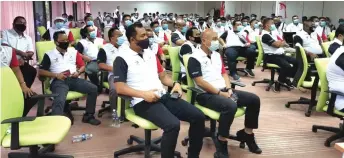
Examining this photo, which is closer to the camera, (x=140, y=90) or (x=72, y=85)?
(x=140, y=90)

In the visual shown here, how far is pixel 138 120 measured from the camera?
2.46 metres

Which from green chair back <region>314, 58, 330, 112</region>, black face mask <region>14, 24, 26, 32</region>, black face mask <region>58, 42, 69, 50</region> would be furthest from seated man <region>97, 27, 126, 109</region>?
green chair back <region>314, 58, 330, 112</region>

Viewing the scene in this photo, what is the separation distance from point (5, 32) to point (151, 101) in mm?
3578

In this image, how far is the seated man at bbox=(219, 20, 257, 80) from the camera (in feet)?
20.7

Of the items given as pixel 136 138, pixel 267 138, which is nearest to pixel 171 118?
pixel 136 138

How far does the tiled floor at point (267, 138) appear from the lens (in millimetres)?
2965

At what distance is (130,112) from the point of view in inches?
103

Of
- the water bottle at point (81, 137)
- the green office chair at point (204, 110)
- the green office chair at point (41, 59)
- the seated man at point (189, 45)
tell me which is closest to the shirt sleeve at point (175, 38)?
the seated man at point (189, 45)

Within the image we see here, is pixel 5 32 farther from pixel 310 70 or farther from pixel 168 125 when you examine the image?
pixel 310 70

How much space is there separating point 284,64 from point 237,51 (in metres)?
1.46

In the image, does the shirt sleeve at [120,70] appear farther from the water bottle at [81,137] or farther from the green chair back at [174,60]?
the green chair back at [174,60]

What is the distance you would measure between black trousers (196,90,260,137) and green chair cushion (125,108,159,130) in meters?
0.59

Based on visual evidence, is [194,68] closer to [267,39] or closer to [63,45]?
[63,45]

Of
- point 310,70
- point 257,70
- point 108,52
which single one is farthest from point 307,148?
point 257,70
